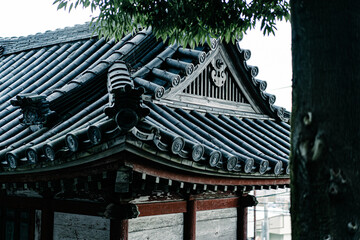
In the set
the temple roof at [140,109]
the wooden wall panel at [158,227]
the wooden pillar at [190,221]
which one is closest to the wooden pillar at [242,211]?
the temple roof at [140,109]

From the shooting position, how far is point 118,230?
5102mm

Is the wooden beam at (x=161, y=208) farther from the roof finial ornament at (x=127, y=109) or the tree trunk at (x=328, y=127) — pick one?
the tree trunk at (x=328, y=127)

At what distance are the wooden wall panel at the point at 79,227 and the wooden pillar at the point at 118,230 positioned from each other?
15 cm

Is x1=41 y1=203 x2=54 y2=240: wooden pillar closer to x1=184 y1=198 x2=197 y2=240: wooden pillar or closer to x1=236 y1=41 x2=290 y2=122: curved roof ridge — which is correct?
x1=184 y1=198 x2=197 y2=240: wooden pillar

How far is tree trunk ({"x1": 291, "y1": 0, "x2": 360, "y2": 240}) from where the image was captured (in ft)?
8.70

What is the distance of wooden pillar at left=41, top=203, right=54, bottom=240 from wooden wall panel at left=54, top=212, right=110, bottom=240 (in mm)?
66

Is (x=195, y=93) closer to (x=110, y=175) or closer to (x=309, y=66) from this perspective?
(x=110, y=175)

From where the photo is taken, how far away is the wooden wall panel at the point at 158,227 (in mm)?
5391

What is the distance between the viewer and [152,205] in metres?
5.65

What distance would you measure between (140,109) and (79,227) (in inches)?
99.4

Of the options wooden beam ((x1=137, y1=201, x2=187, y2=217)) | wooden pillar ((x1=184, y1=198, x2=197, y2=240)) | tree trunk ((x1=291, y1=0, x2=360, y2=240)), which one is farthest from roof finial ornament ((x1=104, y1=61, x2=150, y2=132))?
wooden pillar ((x1=184, y1=198, x2=197, y2=240))

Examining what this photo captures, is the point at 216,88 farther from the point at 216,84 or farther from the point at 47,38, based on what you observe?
the point at 47,38

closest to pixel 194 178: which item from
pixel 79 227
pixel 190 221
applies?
pixel 190 221

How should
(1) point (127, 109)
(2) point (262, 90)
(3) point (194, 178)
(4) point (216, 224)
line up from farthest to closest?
(2) point (262, 90), (4) point (216, 224), (3) point (194, 178), (1) point (127, 109)
